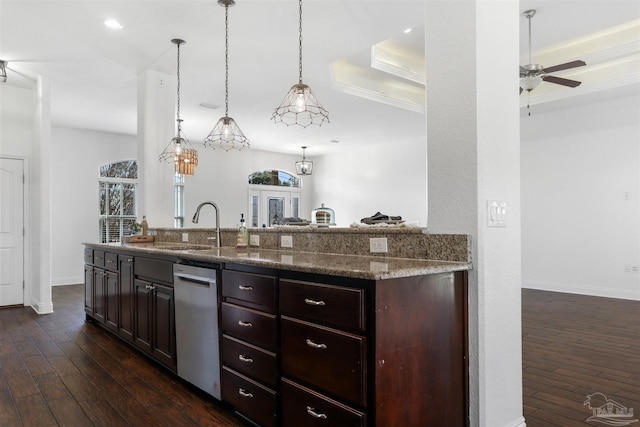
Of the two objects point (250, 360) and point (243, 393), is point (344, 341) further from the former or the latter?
point (243, 393)

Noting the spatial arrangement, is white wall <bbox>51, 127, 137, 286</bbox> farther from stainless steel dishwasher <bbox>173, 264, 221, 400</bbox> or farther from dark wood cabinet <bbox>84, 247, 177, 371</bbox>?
stainless steel dishwasher <bbox>173, 264, 221, 400</bbox>

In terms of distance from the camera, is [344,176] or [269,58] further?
[344,176]

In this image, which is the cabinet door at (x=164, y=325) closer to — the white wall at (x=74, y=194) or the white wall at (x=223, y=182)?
the white wall at (x=74, y=194)

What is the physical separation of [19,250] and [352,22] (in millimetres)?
5154

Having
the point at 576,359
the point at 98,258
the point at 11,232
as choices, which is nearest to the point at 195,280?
the point at 98,258

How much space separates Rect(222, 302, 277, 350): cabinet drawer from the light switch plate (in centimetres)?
112

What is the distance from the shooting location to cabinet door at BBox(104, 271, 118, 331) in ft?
12.2

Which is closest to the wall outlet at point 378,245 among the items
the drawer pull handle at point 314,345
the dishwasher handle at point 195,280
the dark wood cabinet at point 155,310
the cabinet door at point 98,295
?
the drawer pull handle at point 314,345

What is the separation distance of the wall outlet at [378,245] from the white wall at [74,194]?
7.07 metres

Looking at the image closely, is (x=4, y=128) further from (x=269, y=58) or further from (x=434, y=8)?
(x=434, y=8)

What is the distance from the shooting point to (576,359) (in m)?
3.26

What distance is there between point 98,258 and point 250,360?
2.79m

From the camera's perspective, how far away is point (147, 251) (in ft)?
10.2

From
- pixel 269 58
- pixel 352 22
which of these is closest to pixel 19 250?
pixel 269 58
